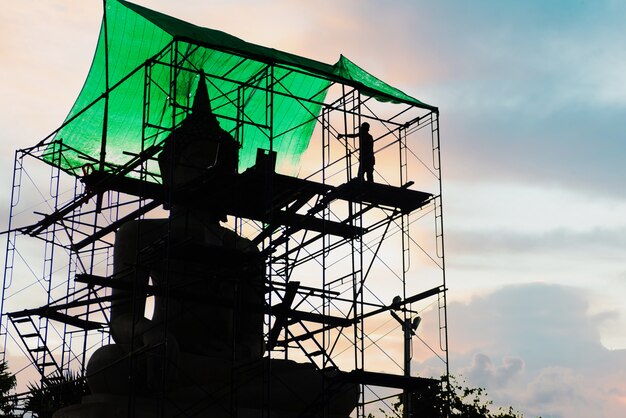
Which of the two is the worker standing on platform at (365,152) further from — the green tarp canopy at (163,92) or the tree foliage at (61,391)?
the tree foliage at (61,391)

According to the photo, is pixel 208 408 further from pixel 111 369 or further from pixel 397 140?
pixel 397 140

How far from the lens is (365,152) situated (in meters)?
29.7

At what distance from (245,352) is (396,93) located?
7915 mm

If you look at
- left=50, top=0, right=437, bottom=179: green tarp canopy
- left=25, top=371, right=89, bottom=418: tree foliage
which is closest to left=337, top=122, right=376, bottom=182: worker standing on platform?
left=50, top=0, right=437, bottom=179: green tarp canopy

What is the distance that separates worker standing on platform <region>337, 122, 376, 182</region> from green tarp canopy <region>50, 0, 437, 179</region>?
1088 millimetres

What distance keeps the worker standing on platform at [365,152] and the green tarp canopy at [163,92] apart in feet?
3.57

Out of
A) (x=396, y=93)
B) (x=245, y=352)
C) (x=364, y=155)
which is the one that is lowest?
(x=245, y=352)

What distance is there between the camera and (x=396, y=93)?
102 ft

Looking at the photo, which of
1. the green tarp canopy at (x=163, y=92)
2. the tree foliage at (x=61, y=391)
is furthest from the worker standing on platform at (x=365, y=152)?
the tree foliage at (x=61, y=391)

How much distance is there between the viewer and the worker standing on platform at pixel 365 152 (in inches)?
1155

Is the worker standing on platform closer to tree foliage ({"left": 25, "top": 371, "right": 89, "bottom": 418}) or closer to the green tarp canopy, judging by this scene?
the green tarp canopy

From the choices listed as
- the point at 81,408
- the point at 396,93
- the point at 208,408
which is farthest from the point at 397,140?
the point at 81,408

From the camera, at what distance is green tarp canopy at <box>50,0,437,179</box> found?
3073cm

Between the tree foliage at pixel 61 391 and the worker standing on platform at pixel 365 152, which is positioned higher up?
the worker standing on platform at pixel 365 152
